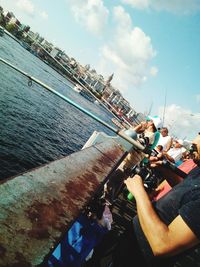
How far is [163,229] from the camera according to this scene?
70.1 inches

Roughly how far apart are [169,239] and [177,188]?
61 cm

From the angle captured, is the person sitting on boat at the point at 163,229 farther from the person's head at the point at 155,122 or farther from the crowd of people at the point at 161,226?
the person's head at the point at 155,122

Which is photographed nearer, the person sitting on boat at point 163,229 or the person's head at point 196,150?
the person sitting on boat at point 163,229

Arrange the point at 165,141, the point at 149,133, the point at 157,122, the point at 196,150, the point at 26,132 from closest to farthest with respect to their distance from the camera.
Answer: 1. the point at 196,150
2. the point at 149,133
3. the point at 157,122
4. the point at 165,141
5. the point at 26,132

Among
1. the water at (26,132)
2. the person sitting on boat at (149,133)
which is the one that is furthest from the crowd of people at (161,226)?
the water at (26,132)

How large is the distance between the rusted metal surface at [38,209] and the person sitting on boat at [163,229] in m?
0.47

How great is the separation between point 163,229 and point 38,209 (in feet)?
3.25

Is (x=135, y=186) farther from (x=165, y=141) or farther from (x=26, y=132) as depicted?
(x=26, y=132)

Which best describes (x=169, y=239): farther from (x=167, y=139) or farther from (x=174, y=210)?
(x=167, y=139)

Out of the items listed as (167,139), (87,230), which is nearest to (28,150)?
(167,139)

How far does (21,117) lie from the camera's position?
1057 inches

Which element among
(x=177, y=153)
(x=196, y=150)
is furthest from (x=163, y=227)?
(x=177, y=153)

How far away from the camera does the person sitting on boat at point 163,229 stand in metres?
1.70

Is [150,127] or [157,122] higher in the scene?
[157,122]
